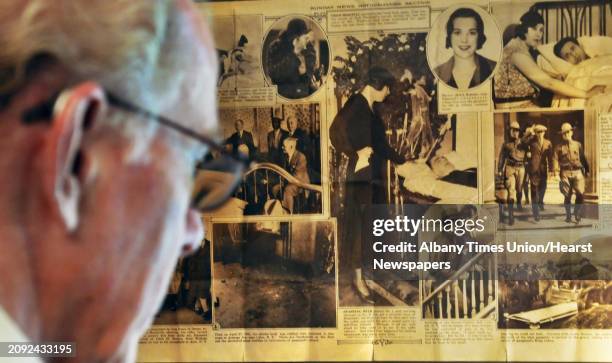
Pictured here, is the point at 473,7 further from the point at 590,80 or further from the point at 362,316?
the point at 362,316

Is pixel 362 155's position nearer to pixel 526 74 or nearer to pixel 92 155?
pixel 526 74

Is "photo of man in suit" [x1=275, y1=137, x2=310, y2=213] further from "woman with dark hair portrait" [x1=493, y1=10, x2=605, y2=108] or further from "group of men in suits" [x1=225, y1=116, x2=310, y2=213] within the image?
"woman with dark hair portrait" [x1=493, y1=10, x2=605, y2=108]

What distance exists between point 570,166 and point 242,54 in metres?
0.38

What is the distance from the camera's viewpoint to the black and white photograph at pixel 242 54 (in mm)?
579

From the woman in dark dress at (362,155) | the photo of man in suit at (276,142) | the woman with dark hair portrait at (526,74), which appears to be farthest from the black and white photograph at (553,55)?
the photo of man in suit at (276,142)

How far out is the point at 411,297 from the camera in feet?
1.91

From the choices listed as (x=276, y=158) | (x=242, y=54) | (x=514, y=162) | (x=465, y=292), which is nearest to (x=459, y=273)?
(x=465, y=292)

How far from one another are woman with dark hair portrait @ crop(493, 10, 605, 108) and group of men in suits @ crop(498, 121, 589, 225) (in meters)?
0.03

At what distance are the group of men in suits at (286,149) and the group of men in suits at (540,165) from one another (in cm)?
22

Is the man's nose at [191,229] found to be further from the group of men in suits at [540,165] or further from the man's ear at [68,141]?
the group of men in suits at [540,165]

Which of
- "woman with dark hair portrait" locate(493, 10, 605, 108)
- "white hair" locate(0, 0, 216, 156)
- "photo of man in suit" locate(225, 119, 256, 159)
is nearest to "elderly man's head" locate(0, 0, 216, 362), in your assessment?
"white hair" locate(0, 0, 216, 156)

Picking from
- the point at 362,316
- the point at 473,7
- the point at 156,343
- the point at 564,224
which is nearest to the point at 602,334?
the point at 564,224

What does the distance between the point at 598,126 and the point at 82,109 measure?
52cm

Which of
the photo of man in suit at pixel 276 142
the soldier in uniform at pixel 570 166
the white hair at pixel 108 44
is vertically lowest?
the soldier in uniform at pixel 570 166
